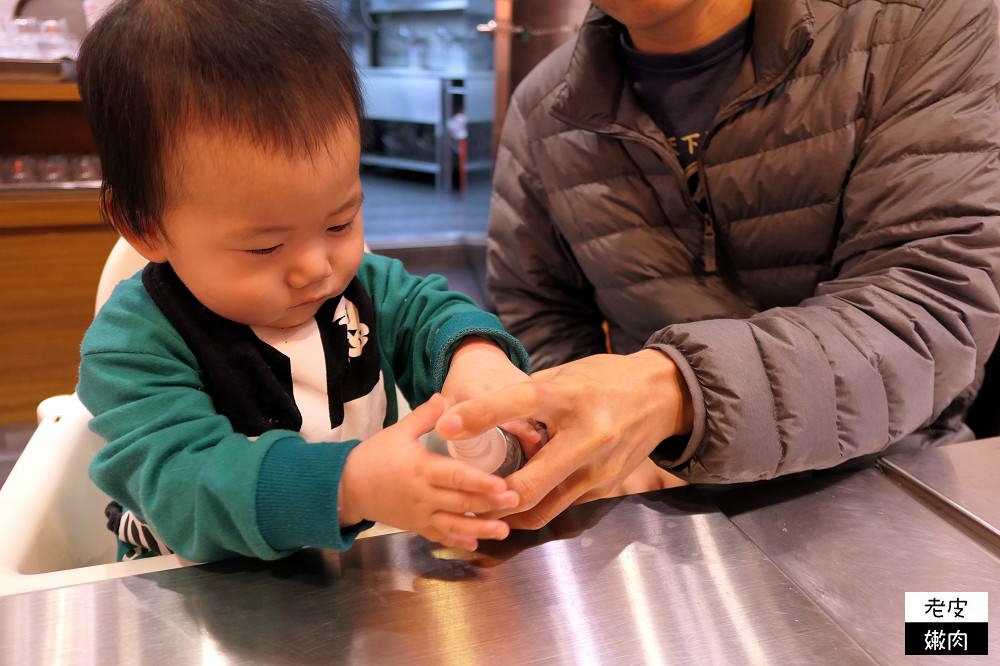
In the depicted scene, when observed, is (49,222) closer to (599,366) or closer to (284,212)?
(284,212)

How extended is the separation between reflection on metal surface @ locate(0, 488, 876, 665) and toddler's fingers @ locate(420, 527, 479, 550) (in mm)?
20

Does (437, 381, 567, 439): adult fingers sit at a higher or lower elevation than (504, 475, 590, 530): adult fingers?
higher

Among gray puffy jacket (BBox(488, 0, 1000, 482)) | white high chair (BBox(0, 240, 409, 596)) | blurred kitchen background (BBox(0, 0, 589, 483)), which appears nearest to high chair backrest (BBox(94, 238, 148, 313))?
white high chair (BBox(0, 240, 409, 596))

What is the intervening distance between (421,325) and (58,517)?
1.50 ft

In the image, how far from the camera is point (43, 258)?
2350 millimetres

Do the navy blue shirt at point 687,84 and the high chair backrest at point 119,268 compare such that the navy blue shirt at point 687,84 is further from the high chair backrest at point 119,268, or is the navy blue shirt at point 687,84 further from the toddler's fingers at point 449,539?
the high chair backrest at point 119,268

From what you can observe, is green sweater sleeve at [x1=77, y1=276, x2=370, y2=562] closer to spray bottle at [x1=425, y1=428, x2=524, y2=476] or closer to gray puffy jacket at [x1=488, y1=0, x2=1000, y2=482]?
spray bottle at [x1=425, y1=428, x2=524, y2=476]

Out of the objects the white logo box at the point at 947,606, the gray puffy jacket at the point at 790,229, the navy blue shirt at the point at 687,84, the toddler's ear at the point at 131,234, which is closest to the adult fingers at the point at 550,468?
the gray puffy jacket at the point at 790,229

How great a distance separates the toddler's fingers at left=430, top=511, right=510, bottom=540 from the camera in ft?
1.97

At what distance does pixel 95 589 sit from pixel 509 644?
0.34 metres

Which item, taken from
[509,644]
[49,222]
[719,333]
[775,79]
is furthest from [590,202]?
[49,222]

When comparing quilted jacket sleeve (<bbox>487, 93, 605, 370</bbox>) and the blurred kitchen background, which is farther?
the blurred kitchen background

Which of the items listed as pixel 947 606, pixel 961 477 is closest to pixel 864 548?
pixel 947 606

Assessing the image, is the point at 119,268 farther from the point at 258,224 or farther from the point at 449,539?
the point at 449,539
